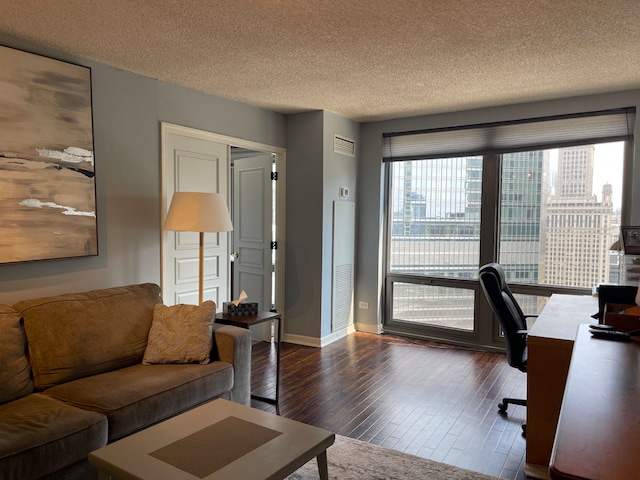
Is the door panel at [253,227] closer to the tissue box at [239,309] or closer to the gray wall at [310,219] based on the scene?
the gray wall at [310,219]

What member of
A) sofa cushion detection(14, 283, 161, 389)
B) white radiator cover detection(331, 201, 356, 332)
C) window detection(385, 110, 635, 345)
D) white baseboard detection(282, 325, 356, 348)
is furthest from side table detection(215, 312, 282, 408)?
window detection(385, 110, 635, 345)

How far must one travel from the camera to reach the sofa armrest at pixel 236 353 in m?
2.96

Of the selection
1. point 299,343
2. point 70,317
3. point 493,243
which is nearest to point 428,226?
point 493,243

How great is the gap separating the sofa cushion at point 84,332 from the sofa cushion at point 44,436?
0.95 feet

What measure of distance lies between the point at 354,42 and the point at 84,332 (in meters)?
2.37

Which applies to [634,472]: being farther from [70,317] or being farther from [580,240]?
[580,240]

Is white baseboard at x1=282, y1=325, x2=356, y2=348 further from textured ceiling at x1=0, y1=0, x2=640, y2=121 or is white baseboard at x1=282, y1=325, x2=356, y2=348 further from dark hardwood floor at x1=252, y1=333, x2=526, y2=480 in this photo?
textured ceiling at x1=0, y1=0, x2=640, y2=121

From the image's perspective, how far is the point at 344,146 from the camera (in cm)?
517

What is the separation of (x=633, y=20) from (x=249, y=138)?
3181 millimetres

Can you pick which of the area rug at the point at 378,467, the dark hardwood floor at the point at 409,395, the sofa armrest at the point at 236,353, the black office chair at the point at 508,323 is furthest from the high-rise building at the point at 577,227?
the sofa armrest at the point at 236,353

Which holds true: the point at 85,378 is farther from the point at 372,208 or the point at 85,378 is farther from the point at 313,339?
the point at 372,208

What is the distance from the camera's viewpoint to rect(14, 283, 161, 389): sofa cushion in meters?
2.53

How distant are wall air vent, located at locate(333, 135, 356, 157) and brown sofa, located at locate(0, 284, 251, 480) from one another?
2624 millimetres

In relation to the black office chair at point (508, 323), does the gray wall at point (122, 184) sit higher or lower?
higher
